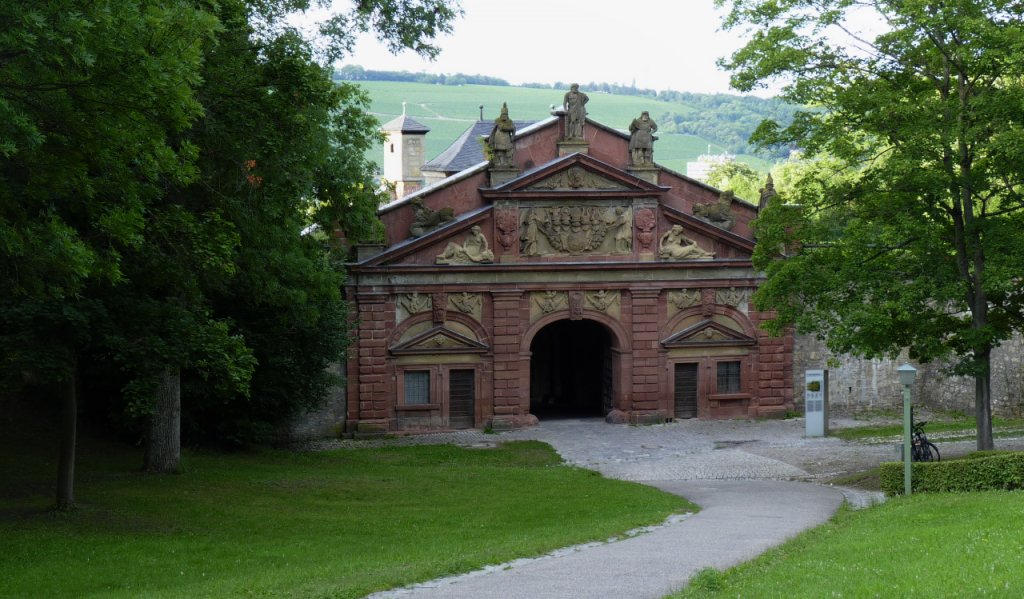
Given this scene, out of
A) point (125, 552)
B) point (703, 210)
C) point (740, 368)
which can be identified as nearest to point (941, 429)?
point (740, 368)

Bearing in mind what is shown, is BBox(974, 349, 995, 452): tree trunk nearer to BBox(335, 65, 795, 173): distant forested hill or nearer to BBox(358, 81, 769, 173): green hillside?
BBox(335, 65, 795, 173): distant forested hill

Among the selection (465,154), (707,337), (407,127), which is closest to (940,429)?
(707,337)

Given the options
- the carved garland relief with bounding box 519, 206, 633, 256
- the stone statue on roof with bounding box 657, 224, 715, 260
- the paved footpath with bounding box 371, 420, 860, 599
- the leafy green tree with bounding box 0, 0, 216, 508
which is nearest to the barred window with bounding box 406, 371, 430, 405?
the paved footpath with bounding box 371, 420, 860, 599

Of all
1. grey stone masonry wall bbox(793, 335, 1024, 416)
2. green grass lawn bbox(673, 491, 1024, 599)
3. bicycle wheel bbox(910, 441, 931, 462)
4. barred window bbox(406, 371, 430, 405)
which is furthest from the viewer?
grey stone masonry wall bbox(793, 335, 1024, 416)

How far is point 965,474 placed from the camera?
19.8 m

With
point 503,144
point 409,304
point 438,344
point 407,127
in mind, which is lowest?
point 438,344

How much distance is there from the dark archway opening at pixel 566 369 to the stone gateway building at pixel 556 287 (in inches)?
159

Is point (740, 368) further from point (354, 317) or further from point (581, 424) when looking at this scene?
point (354, 317)

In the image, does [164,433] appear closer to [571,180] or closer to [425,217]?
[425,217]

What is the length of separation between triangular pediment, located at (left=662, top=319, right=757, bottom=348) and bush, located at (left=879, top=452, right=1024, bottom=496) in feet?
46.9

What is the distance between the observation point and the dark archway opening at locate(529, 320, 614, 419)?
40312 mm

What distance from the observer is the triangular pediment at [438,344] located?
112 ft

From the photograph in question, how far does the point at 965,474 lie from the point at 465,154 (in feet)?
106

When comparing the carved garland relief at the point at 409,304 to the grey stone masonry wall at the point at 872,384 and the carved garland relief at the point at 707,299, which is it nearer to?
the carved garland relief at the point at 707,299
